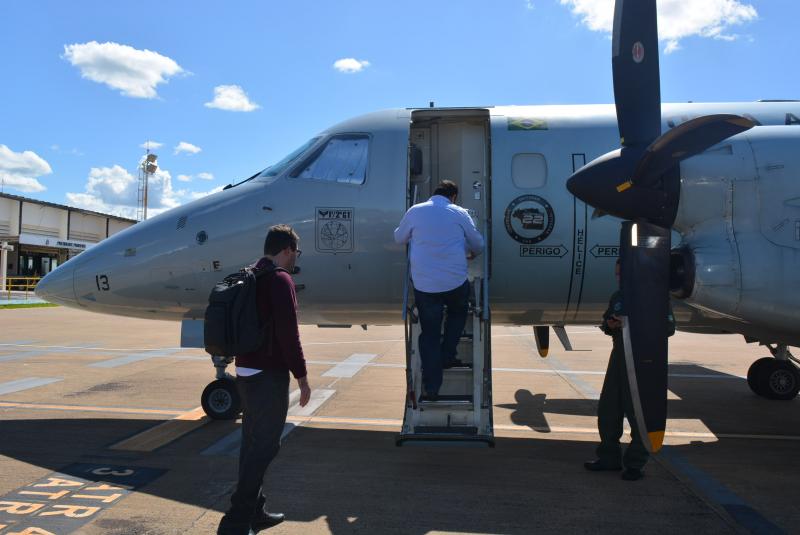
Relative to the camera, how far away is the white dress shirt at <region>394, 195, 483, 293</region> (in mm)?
5680

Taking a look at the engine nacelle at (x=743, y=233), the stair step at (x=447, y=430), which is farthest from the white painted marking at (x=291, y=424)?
the engine nacelle at (x=743, y=233)

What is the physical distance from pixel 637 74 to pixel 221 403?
6263 mm

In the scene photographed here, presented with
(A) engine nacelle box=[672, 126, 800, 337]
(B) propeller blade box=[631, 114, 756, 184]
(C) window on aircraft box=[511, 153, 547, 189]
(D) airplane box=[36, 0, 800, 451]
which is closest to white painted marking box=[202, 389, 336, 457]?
(D) airplane box=[36, 0, 800, 451]

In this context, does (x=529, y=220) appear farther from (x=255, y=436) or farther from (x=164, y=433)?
(x=164, y=433)

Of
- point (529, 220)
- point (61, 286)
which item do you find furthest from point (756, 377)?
point (61, 286)

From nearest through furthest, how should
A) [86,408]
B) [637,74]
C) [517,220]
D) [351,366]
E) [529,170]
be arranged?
[637,74] < [517,220] < [529,170] < [86,408] < [351,366]

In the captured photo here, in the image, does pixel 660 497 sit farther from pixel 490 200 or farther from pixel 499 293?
pixel 490 200

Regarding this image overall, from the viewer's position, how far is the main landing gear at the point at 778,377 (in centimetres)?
1025

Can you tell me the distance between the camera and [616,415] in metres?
5.90

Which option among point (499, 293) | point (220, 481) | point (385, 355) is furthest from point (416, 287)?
point (385, 355)

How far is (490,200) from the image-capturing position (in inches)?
278

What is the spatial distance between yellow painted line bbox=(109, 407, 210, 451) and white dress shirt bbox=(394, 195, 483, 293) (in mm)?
3601

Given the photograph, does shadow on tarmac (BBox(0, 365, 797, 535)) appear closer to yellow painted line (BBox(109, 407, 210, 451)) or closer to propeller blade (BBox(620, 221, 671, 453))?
yellow painted line (BBox(109, 407, 210, 451))

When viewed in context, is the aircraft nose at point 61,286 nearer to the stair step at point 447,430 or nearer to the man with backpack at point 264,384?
the man with backpack at point 264,384
